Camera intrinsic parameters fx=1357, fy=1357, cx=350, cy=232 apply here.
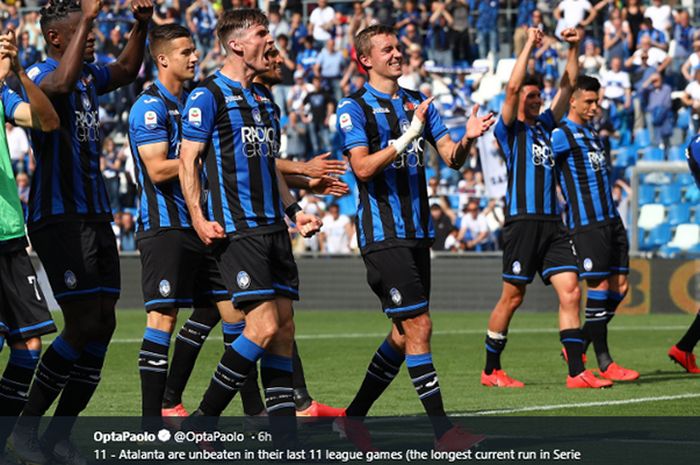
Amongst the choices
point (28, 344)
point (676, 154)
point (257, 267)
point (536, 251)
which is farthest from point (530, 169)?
point (676, 154)

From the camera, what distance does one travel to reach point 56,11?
25.2ft

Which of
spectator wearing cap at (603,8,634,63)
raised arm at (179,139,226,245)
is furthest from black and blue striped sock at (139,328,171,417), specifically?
spectator wearing cap at (603,8,634,63)

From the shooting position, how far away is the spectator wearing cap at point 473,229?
74.7 ft

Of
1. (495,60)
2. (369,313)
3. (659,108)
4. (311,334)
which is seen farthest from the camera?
(495,60)

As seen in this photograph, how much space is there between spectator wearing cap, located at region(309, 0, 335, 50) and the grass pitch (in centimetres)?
876

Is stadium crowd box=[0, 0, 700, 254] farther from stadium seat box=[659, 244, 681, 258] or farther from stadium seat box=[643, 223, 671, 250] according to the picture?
stadium seat box=[659, 244, 681, 258]

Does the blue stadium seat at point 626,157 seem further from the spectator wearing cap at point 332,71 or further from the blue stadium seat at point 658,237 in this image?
the spectator wearing cap at point 332,71

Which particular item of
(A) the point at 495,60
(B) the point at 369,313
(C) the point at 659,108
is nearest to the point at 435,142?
(B) the point at 369,313

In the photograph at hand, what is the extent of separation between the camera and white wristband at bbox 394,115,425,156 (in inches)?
298

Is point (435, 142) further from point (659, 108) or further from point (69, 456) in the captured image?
point (659, 108)

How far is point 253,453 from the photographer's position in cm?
715

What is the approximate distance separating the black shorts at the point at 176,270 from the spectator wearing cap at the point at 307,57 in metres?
19.1

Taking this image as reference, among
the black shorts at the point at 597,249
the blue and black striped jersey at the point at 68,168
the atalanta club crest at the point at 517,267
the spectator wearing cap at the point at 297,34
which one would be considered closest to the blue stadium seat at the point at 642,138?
the spectator wearing cap at the point at 297,34

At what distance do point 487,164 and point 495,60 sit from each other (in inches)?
148
